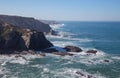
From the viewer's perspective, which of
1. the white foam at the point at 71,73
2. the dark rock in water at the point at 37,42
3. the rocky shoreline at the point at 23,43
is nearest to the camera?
the white foam at the point at 71,73

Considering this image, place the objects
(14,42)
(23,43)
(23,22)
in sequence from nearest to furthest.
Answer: (14,42) < (23,43) < (23,22)

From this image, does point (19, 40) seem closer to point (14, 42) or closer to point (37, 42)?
point (14, 42)

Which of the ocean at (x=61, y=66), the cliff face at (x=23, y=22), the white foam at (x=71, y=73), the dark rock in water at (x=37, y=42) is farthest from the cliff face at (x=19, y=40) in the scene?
the cliff face at (x=23, y=22)

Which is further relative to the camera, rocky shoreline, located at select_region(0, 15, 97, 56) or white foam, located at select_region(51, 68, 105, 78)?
rocky shoreline, located at select_region(0, 15, 97, 56)

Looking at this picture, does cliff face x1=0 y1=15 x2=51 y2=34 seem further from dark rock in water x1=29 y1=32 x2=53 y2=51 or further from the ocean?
the ocean

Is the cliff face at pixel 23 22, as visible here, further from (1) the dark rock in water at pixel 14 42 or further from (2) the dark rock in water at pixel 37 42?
(1) the dark rock in water at pixel 14 42

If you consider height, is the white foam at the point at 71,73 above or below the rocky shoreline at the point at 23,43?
below

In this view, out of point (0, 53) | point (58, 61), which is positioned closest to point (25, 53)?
point (0, 53)

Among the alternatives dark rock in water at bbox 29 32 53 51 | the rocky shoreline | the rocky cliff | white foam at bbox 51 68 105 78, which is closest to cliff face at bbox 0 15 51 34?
the rocky shoreline

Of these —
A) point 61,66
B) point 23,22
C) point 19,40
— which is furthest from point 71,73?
point 23,22
